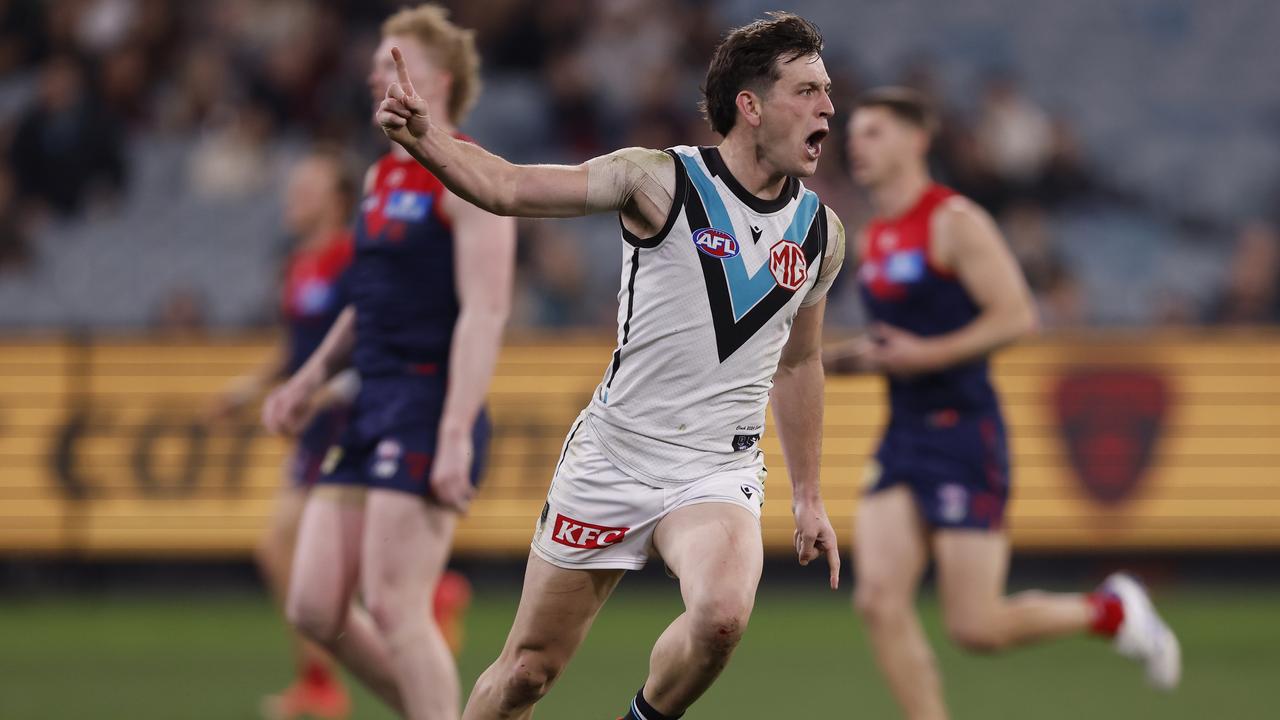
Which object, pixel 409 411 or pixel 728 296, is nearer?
pixel 728 296

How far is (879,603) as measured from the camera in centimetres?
654

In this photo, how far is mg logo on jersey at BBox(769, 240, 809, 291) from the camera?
4.65 metres

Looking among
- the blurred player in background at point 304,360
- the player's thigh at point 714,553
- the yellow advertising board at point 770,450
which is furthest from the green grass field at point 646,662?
the player's thigh at point 714,553

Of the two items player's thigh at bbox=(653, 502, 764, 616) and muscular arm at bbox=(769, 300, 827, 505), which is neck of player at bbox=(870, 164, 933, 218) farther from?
player's thigh at bbox=(653, 502, 764, 616)

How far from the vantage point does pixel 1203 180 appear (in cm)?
1641

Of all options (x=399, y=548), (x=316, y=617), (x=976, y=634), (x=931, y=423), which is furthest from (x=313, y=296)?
(x=976, y=634)

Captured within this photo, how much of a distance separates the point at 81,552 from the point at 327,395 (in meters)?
6.41

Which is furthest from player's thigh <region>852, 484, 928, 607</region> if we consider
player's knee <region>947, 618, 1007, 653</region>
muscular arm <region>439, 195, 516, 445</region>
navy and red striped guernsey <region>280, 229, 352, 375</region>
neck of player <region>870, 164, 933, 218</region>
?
navy and red striped guernsey <region>280, 229, 352, 375</region>

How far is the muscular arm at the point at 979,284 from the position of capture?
6.82 metres

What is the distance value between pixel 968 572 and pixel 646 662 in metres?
3.23

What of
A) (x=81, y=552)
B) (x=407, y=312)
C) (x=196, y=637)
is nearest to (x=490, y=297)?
(x=407, y=312)

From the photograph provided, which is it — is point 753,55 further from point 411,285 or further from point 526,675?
point 526,675

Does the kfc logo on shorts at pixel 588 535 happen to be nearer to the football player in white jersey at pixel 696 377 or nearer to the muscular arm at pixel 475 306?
the football player in white jersey at pixel 696 377

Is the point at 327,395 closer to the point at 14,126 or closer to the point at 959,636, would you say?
the point at 959,636
